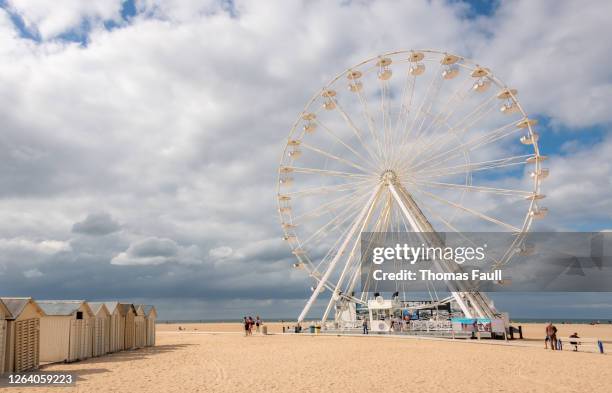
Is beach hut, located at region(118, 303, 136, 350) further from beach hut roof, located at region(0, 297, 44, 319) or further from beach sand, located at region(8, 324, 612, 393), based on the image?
beach hut roof, located at region(0, 297, 44, 319)

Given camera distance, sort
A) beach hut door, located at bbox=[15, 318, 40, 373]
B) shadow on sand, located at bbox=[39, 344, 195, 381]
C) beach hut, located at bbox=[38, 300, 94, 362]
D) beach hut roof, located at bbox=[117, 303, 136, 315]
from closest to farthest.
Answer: beach hut door, located at bbox=[15, 318, 40, 373] → shadow on sand, located at bbox=[39, 344, 195, 381] → beach hut, located at bbox=[38, 300, 94, 362] → beach hut roof, located at bbox=[117, 303, 136, 315]

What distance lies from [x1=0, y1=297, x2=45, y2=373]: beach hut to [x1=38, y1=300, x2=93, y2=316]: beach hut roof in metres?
1.25

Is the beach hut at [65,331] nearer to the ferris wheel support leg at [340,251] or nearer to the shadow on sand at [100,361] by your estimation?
the shadow on sand at [100,361]

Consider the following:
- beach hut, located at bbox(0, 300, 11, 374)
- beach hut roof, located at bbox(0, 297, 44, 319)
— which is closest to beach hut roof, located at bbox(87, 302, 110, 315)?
→ beach hut roof, located at bbox(0, 297, 44, 319)

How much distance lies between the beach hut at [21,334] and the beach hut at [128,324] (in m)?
6.87

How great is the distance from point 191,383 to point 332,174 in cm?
1880

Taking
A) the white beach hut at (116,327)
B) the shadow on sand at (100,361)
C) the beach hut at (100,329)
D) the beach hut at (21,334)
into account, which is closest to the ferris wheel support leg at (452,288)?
the shadow on sand at (100,361)

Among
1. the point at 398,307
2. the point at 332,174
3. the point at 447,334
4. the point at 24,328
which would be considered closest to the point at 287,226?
the point at 332,174

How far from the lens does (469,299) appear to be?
27859 mm

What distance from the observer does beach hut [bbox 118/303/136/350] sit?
75.4ft

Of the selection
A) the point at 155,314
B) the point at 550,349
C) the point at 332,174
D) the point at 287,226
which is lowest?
the point at 550,349

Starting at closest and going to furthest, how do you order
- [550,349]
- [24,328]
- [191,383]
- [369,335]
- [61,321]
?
1. [191,383]
2. [24,328]
3. [61,321]
4. [550,349]
5. [369,335]

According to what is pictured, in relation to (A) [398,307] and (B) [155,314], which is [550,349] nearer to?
(A) [398,307]

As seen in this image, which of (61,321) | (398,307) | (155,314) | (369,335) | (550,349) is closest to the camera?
(61,321)
